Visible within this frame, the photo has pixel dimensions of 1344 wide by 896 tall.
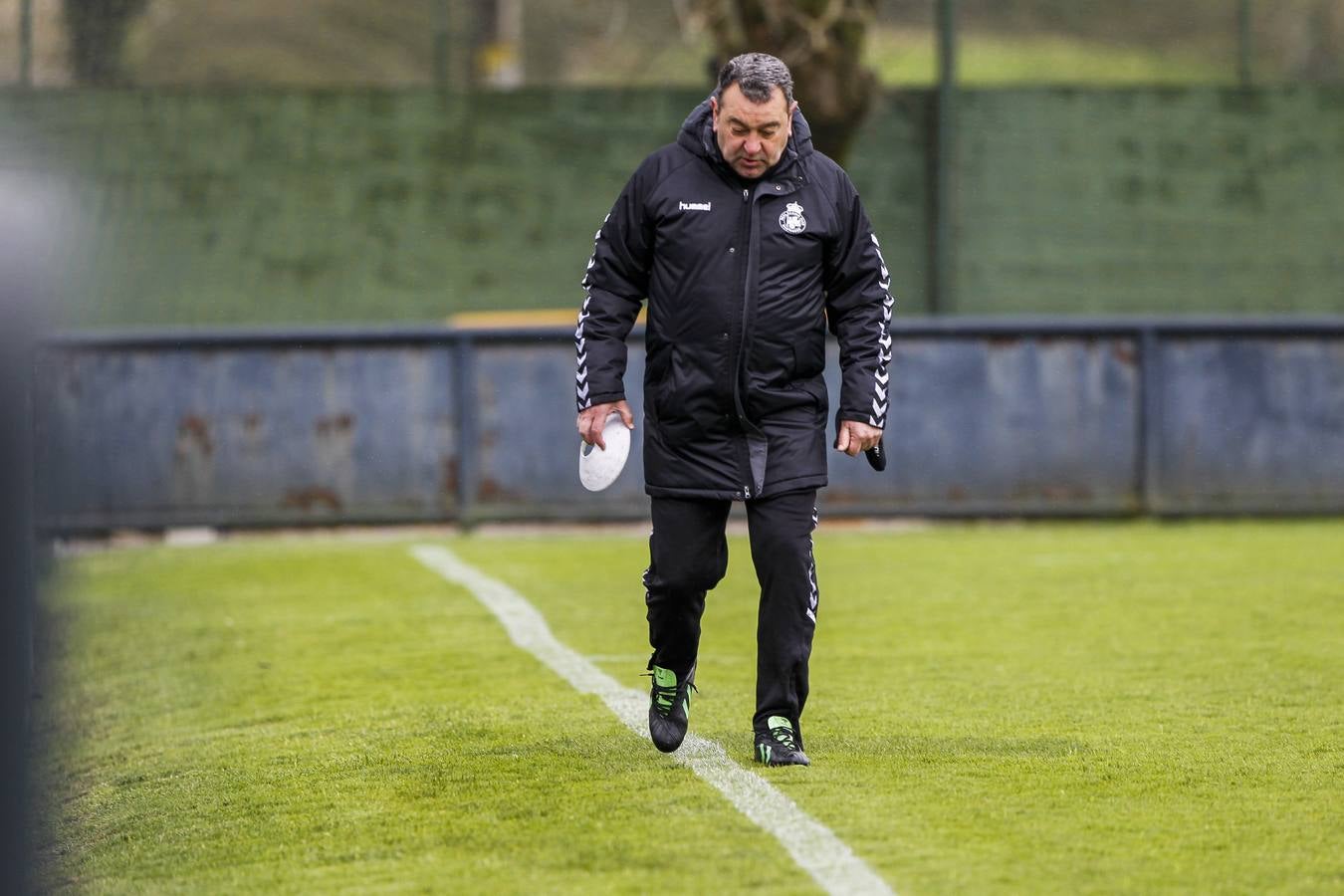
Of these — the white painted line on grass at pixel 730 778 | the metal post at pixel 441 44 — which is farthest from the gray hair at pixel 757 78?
the metal post at pixel 441 44

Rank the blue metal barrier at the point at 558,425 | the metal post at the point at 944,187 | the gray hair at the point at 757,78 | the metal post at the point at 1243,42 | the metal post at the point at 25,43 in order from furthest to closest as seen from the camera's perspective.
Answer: the metal post at the point at 1243,42
the metal post at the point at 944,187
the metal post at the point at 25,43
the blue metal barrier at the point at 558,425
the gray hair at the point at 757,78

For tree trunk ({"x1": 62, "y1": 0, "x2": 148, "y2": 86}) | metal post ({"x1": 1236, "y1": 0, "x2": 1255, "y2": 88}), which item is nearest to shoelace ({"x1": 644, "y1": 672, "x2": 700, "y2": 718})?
tree trunk ({"x1": 62, "y1": 0, "x2": 148, "y2": 86})

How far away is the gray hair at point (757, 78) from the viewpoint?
5.62m

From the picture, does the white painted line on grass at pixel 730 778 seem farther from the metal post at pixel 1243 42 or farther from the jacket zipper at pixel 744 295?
the metal post at pixel 1243 42

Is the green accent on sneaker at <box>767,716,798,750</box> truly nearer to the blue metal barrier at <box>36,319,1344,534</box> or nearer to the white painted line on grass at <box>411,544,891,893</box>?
the white painted line on grass at <box>411,544,891,893</box>

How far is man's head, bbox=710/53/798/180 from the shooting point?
5621mm

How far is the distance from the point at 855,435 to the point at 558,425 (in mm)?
8446

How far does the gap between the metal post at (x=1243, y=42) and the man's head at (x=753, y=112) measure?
12.7 metres

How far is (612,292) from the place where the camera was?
5.95 m

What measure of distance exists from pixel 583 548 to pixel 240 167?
5.53 meters

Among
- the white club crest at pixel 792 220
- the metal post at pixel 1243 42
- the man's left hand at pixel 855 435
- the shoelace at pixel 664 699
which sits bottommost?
the shoelace at pixel 664 699

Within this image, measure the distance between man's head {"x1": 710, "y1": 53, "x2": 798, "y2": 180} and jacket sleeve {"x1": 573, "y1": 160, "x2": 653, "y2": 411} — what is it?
28 cm

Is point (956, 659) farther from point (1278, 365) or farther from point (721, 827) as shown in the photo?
point (1278, 365)

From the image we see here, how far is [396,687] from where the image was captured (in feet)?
25.7
